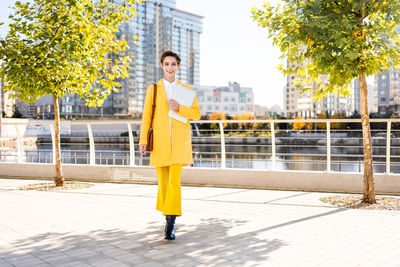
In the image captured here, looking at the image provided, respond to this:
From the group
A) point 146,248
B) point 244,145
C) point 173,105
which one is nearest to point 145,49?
point 244,145

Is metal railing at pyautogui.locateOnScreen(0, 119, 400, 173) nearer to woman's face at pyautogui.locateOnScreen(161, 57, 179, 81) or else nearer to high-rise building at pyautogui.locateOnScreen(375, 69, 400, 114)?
woman's face at pyautogui.locateOnScreen(161, 57, 179, 81)

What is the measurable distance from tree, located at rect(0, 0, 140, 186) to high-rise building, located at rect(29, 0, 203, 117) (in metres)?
114

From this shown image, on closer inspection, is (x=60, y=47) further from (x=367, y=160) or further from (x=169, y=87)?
(x=367, y=160)

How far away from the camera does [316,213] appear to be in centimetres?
614

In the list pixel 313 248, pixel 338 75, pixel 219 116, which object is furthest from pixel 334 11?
Result: pixel 219 116

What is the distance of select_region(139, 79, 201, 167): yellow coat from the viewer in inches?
182

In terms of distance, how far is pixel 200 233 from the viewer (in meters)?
4.90

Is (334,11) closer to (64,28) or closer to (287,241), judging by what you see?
(287,241)

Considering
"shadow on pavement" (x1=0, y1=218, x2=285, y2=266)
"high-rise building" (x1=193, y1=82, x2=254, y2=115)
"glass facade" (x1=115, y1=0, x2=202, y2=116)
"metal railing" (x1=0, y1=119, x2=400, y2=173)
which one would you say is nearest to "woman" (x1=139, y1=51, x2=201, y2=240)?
"shadow on pavement" (x1=0, y1=218, x2=285, y2=266)

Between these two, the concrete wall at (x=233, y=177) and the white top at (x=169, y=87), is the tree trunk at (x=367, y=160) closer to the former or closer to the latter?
the concrete wall at (x=233, y=177)

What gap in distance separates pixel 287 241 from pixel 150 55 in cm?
15700

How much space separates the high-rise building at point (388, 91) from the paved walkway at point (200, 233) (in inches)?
5420

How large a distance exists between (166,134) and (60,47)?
4755mm

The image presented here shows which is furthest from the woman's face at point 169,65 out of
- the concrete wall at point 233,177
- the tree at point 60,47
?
the concrete wall at point 233,177
